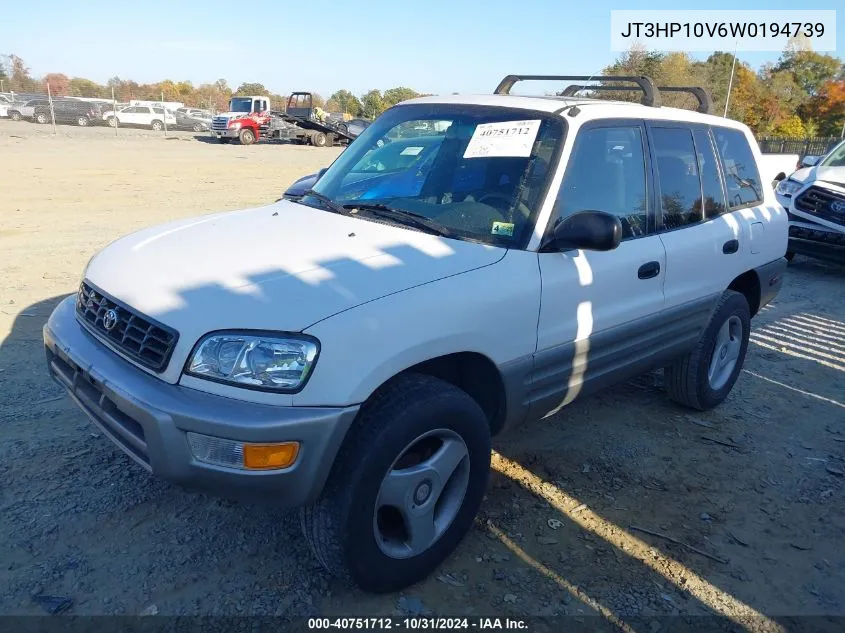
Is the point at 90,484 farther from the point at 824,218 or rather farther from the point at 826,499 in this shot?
the point at 824,218

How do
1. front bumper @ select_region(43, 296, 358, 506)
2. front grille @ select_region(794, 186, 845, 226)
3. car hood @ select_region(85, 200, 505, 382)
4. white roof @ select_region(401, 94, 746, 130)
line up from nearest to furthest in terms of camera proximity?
front bumper @ select_region(43, 296, 358, 506), car hood @ select_region(85, 200, 505, 382), white roof @ select_region(401, 94, 746, 130), front grille @ select_region(794, 186, 845, 226)

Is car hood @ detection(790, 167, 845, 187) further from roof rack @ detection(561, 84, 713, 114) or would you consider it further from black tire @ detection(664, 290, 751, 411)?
black tire @ detection(664, 290, 751, 411)

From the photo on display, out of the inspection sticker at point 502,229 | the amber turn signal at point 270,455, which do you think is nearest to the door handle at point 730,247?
the inspection sticker at point 502,229

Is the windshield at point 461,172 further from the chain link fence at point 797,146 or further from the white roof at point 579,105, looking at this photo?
the chain link fence at point 797,146

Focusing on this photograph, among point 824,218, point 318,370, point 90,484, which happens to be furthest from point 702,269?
point 824,218

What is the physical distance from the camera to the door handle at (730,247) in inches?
162

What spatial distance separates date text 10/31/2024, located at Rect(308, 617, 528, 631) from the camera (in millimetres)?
2500

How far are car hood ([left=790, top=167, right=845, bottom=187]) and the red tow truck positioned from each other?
2231cm

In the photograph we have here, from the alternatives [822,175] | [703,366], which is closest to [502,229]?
[703,366]

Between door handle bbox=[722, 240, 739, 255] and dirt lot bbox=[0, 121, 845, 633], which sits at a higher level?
door handle bbox=[722, 240, 739, 255]

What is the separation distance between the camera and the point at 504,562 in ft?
9.55

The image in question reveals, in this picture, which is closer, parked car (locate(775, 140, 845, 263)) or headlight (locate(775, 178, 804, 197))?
parked car (locate(775, 140, 845, 263))

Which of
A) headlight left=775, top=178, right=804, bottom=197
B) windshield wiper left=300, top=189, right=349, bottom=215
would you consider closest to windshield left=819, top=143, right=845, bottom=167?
headlight left=775, top=178, right=804, bottom=197

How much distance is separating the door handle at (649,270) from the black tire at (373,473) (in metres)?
1.34
